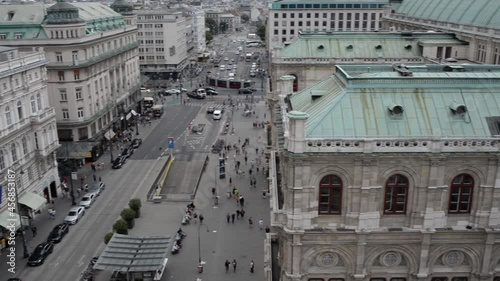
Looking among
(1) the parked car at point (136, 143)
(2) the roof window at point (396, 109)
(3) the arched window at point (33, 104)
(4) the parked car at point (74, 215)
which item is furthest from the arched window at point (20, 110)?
(2) the roof window at point (396, 109)

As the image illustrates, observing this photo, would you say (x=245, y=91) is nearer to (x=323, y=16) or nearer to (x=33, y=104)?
(x=323, y=16)

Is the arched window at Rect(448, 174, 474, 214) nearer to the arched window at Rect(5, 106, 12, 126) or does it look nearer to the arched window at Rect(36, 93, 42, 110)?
the arched window at Rect(5, 106, 12, 126)

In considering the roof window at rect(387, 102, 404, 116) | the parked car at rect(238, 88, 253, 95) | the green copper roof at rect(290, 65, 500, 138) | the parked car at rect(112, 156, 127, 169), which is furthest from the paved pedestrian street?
the parked car at rect(238, 88, 253, 95)

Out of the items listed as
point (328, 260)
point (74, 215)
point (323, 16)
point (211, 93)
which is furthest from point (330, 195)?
point (323, 16)

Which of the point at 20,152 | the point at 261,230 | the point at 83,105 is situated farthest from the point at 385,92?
the point at 83,105

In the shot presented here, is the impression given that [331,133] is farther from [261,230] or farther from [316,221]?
[261,230]
